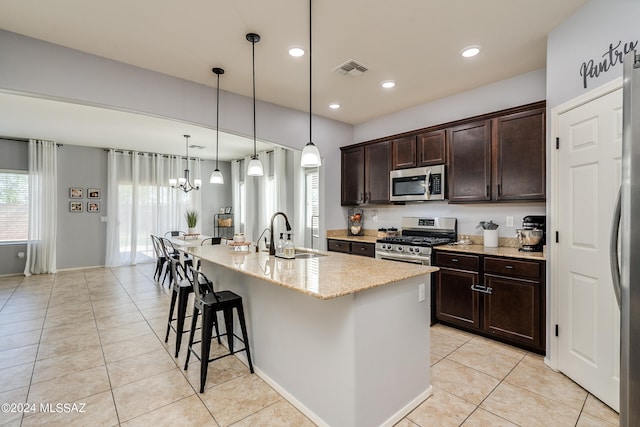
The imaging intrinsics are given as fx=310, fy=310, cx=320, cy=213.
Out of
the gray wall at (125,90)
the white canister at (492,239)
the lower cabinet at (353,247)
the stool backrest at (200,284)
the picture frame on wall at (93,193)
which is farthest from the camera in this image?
the picture frame on wall at (93,193)

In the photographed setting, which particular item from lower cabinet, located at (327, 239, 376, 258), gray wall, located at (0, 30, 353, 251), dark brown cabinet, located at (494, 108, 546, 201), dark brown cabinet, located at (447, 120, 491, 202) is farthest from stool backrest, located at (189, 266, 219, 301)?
dark brown cabinet, located at (494, 108, 546, 201)

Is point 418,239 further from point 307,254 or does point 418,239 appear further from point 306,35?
point 306,35

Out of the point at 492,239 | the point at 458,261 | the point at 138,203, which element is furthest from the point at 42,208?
the point at 492,239

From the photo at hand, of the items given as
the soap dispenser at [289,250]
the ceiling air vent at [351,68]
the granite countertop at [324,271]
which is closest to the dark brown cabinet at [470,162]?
the ceiling air vent at [351,68]

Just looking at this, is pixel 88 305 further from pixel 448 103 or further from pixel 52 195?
pixel 448 103

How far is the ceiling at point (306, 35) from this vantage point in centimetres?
228

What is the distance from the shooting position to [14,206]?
6.29 m

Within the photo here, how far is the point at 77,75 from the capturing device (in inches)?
112

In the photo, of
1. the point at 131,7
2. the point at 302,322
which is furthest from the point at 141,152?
the point at 302,322

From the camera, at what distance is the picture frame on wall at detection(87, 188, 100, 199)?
6992 mm

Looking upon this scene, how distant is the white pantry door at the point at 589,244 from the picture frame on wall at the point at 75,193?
333 inches

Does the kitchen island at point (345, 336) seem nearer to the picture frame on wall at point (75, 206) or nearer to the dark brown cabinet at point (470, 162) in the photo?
the dark brown cabinet at point (470, 162)

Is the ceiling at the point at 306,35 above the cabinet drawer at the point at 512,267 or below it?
above

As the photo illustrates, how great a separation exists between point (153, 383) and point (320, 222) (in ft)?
9.97
